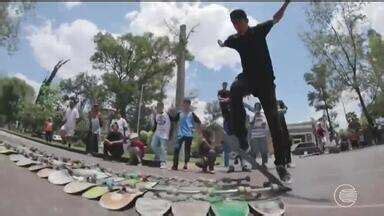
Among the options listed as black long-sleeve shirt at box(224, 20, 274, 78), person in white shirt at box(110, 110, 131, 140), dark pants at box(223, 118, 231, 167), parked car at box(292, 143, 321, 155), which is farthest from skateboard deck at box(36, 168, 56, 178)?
parked car at box(292, 143, 321, 155)

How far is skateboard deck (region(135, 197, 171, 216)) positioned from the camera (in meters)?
2.55

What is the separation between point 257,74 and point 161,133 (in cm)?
106

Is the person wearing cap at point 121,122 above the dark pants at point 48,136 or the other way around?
above

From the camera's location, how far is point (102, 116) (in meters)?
3.31

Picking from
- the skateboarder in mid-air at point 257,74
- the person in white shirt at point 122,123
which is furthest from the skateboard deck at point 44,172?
the skateboarder in mid-air at point 257,74

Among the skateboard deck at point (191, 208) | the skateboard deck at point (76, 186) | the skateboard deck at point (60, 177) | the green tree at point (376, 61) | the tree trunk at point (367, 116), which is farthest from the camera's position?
the skateboard deck at point (60, 177)

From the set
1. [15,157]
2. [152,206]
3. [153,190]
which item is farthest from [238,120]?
[15,157]

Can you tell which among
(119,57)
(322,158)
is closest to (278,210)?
(322,158)

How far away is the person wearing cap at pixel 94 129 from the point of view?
129 inches

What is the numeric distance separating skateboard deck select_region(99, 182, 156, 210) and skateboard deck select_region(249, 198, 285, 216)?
2.20 ft

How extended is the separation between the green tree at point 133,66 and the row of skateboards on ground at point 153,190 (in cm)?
46

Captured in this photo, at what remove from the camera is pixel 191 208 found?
253 centimetres

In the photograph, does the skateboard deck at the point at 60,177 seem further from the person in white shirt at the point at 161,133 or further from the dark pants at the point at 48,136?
the person in white shirt at the point at 161,133

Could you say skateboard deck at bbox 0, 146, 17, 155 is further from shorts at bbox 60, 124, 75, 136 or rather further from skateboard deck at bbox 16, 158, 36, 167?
shorts at bbox 60, 124, 75, 136
